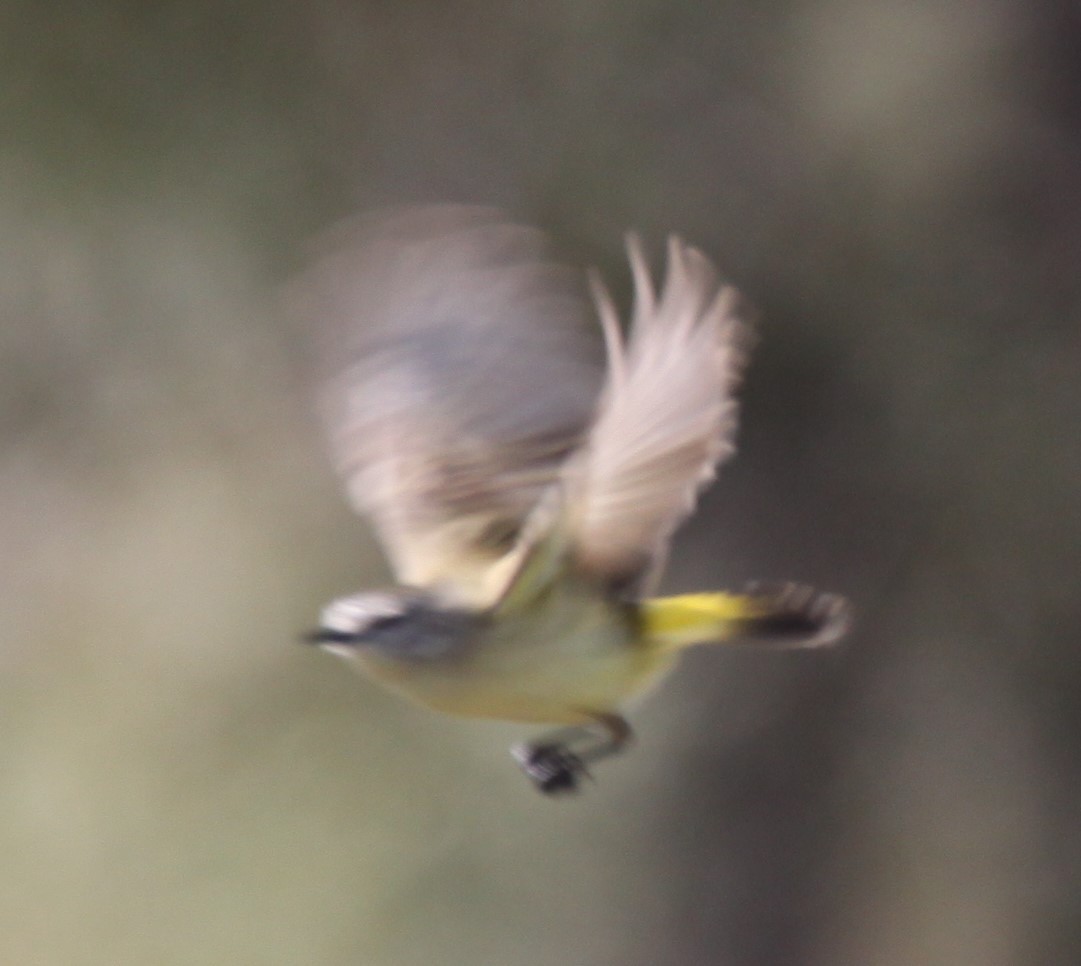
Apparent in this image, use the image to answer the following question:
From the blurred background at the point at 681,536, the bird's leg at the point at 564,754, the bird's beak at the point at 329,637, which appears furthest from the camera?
the blurred background at the point at 681,536

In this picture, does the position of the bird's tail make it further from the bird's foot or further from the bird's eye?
the bird's eye

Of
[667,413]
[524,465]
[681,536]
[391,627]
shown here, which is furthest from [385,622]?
[681,536]

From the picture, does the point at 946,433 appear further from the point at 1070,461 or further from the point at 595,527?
the point at 595,527

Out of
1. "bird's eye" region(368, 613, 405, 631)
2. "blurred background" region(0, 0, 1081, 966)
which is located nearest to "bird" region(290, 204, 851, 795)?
"bird's eye" region(368, 613, 405, 631)

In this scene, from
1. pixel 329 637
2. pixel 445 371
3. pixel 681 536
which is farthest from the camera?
pixel 681 536

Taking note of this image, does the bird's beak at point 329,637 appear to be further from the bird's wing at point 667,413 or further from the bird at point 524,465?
the bird's wing at point 667,413

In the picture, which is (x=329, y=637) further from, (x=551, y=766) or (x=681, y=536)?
(x=681, y=536)

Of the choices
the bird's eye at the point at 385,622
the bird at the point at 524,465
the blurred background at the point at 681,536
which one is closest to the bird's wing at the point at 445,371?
the bird at the point at 524,465
